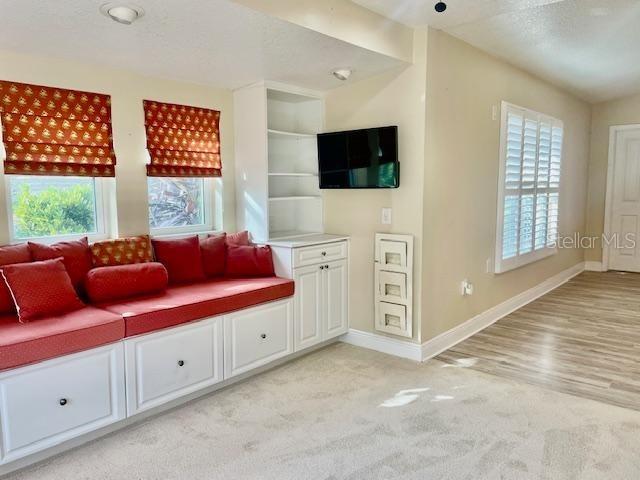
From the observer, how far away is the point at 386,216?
374 cm

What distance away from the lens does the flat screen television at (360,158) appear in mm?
3537

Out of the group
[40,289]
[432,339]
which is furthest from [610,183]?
[40,289]

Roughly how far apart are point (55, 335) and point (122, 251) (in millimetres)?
961

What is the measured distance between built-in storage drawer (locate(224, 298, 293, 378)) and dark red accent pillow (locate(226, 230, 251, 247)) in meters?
0.63

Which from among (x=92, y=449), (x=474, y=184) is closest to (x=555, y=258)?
(x=474, y=184)

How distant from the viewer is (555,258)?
236 inches

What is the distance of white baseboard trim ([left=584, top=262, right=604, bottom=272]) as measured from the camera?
7.09 metres

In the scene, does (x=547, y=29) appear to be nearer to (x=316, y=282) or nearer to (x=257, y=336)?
(x=316, y=282)

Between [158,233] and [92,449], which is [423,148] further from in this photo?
[92,449]

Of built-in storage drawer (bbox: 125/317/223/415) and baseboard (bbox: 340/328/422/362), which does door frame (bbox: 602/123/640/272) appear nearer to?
baseboard (bbox: 340/328/422/362)

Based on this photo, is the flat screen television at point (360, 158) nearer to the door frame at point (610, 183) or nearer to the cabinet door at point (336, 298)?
the cabinet door at point (336, 298)

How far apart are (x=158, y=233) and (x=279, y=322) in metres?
1.13

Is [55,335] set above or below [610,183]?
below

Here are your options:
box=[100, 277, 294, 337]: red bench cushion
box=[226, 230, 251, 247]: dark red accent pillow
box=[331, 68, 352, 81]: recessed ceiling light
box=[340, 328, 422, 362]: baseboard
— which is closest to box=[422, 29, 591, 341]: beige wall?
box=[340, 328, 422, 362]: baseboard
